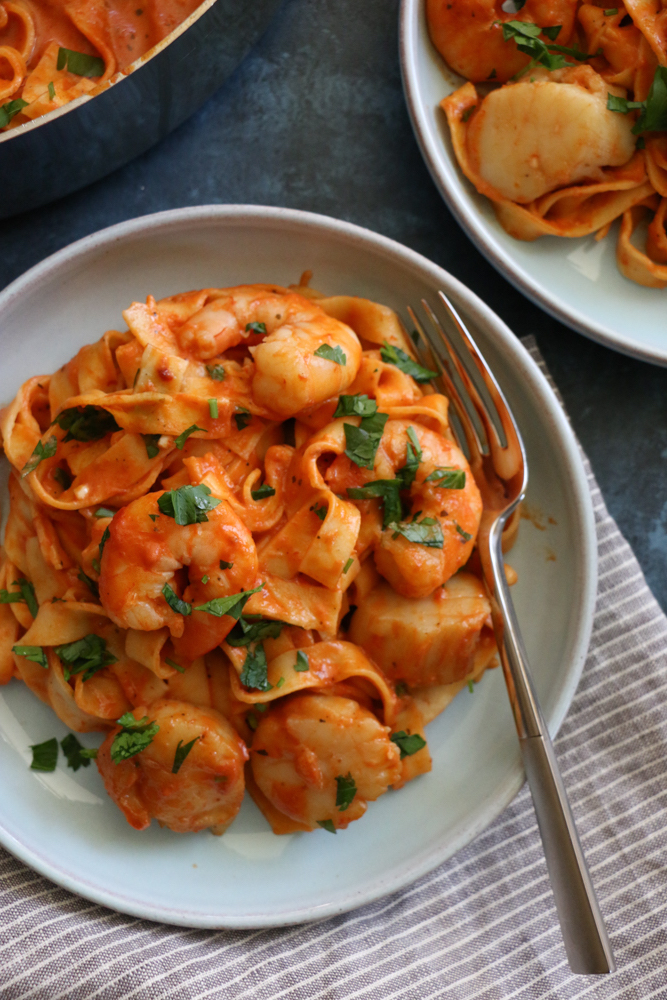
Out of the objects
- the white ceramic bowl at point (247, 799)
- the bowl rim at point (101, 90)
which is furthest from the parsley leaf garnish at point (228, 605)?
the bowl rim at point (101, 90)

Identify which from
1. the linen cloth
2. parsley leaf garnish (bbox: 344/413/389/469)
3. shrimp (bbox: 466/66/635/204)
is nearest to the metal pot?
shrimp (bbox: 466/66/635/204)

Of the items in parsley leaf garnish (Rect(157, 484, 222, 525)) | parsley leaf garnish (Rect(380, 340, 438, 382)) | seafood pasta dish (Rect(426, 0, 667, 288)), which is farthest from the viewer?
seafood pasta dish (Rect(426, 0, 667, 288))

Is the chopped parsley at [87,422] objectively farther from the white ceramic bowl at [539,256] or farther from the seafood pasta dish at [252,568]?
the white ceramic bowl at [539,256]

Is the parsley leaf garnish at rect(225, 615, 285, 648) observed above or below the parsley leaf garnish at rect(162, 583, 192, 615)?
below

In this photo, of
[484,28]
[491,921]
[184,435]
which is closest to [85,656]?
[184,435]

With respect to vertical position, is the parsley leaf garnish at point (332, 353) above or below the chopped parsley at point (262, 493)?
above

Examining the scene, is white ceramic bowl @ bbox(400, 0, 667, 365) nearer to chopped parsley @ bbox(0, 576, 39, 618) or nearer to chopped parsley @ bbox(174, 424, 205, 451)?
chopped parsley @ bbox(174, 424, 205, 451)

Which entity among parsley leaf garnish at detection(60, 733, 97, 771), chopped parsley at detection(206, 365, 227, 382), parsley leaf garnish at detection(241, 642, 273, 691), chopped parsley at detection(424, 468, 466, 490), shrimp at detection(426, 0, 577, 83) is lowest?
parsley leaf garnish at detection(60, 733, 97, 771)
